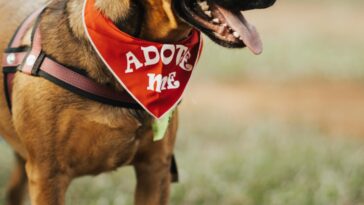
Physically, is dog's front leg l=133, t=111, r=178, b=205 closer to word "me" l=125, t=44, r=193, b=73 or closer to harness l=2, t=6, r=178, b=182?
harness l=2, t=6, r=178, b=182

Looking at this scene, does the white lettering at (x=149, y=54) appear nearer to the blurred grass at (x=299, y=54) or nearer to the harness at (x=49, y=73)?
the harness at (x=49, y=73)

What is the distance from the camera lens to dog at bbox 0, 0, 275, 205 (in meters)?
3.68

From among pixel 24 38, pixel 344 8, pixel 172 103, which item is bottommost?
pixel 344 8

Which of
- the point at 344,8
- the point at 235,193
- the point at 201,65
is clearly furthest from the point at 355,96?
the point at 344,8

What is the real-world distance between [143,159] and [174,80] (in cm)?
50

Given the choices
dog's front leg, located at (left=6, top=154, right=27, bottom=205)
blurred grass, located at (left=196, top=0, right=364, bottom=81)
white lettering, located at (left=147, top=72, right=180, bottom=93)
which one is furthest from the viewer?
blurred grass, located at (left=196, top=0, right=364, bottom=81)

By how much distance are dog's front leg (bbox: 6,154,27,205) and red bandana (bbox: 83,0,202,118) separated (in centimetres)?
161

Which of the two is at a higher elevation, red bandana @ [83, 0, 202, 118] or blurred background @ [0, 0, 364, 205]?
red bandana @ [83, 0, 202, 118]

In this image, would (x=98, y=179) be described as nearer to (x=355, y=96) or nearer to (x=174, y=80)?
(x=174, y=80)

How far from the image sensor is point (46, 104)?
3879mm

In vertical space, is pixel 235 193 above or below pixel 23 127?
below

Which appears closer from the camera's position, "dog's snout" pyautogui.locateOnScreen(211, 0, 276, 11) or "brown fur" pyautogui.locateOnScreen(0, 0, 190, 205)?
"dog's snout" pyautogui.locateOnScreen(211, 0, 276, 11)

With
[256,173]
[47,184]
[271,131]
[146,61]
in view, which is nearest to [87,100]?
[146,61]

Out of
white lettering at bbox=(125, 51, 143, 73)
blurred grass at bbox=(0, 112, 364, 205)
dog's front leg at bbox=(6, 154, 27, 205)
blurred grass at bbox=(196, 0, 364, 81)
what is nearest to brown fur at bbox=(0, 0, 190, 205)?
white lettering at bbox=(125, 51, 143, 73)
